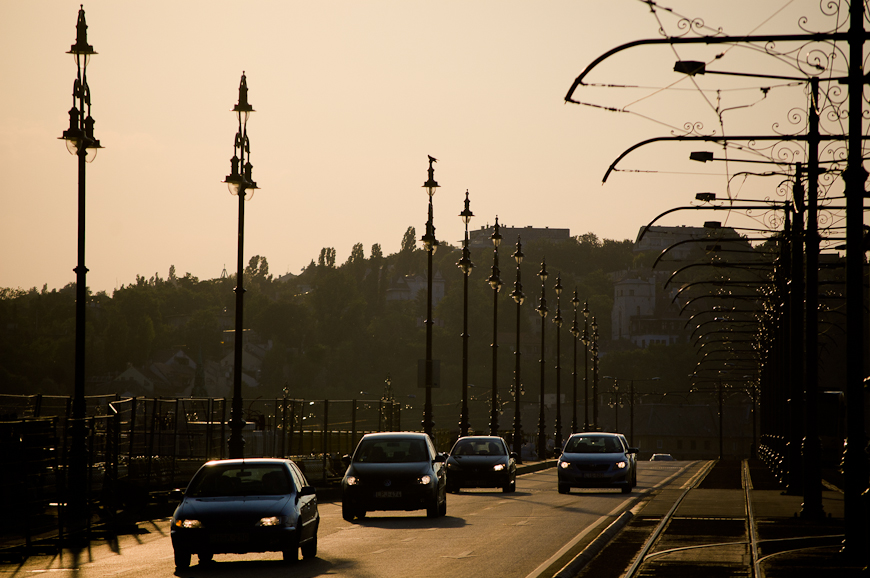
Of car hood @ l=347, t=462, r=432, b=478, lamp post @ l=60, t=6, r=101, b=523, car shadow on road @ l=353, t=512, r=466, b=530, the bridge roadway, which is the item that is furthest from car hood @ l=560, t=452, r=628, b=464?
lamp post @ l=60, t=6, r=101, b=523

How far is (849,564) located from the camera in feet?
46.3

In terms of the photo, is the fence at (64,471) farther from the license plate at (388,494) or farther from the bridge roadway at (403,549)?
the license plate at (388,494)

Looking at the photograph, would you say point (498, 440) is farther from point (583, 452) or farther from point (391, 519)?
point (391, 519)

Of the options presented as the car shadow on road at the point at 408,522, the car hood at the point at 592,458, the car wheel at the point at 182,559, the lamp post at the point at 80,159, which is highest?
the lamp post at the point at 80,159

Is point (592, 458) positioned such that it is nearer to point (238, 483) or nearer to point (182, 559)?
point (238, 483)

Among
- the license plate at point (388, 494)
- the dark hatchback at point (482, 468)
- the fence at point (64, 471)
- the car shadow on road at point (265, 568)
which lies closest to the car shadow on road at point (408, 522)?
the license plate at point (388, 494)

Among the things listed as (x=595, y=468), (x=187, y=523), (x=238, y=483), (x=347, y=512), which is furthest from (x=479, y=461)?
(x=187, y=523)

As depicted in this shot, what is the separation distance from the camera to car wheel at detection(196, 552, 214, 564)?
1484 cm

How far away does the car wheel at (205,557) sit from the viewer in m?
14.8

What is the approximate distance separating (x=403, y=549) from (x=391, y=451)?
252 inches

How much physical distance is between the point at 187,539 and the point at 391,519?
8.84 metres

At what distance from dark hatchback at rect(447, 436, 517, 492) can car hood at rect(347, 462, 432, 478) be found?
10.0 meters

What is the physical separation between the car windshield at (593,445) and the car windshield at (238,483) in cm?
1772

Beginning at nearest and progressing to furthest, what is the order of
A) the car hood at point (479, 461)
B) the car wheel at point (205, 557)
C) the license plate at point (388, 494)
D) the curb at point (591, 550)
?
the curb at point (591, 550) → the car wheel at point (205, 557) → the license plate at point (388, 494) → the car hood at point (479, 461)
